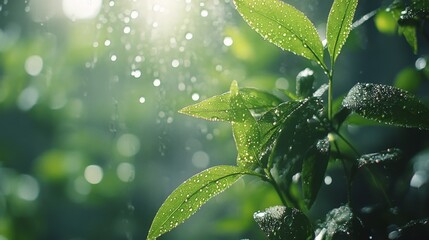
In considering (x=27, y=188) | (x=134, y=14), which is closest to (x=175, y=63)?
(x=134, y=14)

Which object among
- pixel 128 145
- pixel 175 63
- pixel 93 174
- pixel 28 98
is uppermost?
pixel 175 63

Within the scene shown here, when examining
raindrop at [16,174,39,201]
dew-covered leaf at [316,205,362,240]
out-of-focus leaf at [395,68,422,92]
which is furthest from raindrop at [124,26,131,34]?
raindrop at [16,174,39,201]

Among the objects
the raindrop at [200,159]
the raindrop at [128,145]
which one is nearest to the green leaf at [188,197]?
the raindrop at [200,159]

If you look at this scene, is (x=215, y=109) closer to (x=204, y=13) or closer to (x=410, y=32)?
(x=410, y=32)

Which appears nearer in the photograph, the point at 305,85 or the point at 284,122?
the point at 284,122

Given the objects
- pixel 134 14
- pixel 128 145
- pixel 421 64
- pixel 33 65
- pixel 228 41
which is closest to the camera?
pixel 421 64

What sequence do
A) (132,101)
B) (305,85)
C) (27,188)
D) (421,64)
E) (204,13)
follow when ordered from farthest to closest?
(27,188), (132,101), (204,13), (421,64), (305,85)

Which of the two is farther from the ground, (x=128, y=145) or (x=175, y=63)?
(x=175, y=63)
